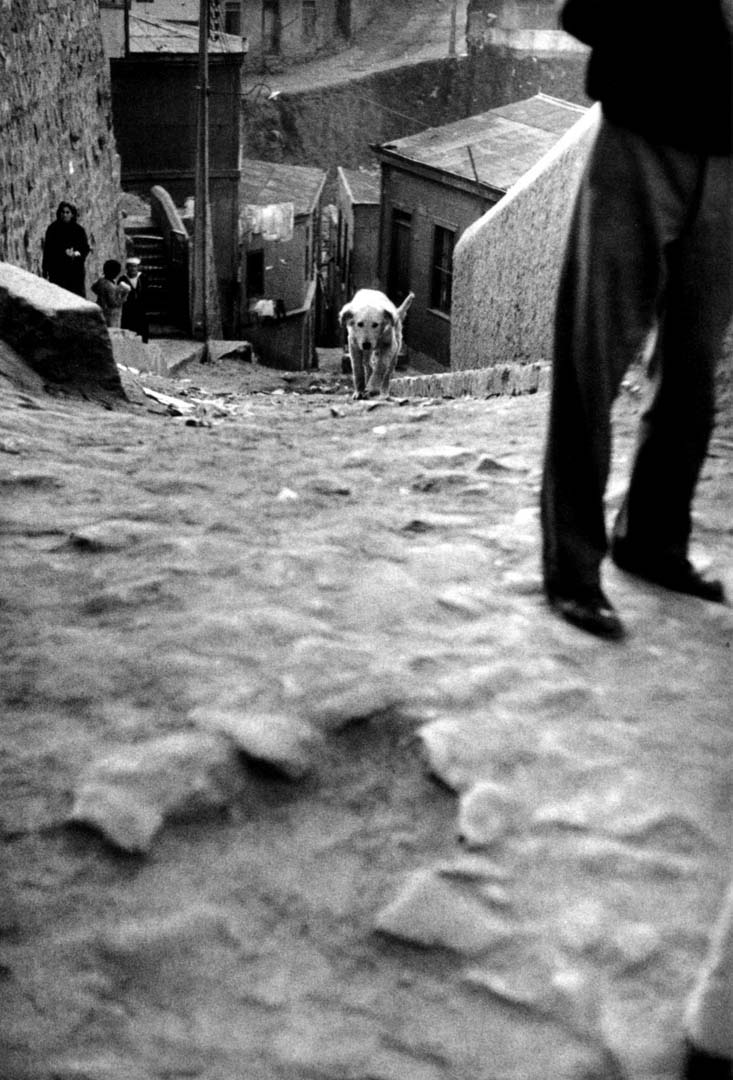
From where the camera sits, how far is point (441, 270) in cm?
2156

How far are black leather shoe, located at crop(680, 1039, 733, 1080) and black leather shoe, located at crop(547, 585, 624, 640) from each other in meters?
1.08

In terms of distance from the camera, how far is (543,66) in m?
37.2

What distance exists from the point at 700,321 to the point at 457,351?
5952 mm

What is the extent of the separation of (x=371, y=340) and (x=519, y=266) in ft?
7.11

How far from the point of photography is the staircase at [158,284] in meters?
20.8

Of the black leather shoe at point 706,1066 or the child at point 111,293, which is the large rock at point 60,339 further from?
the child at point 111,293

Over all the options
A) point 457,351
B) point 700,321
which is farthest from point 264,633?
point 457,351

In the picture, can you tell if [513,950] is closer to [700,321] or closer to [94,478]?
[700,321]

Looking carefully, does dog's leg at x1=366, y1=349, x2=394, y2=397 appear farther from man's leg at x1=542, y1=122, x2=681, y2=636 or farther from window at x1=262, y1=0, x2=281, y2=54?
window at x1=262, y1=0, x2=281, y2=54

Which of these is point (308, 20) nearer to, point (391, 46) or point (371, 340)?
point (391, 46)

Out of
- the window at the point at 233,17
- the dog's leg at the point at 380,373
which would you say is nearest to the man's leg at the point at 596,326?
the dog's leg at the point at 380,373

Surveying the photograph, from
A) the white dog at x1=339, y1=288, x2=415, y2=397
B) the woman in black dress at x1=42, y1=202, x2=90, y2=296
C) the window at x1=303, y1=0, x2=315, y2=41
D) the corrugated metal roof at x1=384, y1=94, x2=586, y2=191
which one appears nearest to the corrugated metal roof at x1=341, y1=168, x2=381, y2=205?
the corrugated metal roof at x1=384, y1=94, x2=586, y2=191

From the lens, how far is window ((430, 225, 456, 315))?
2128 cm

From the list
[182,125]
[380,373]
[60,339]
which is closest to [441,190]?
[182,125]
